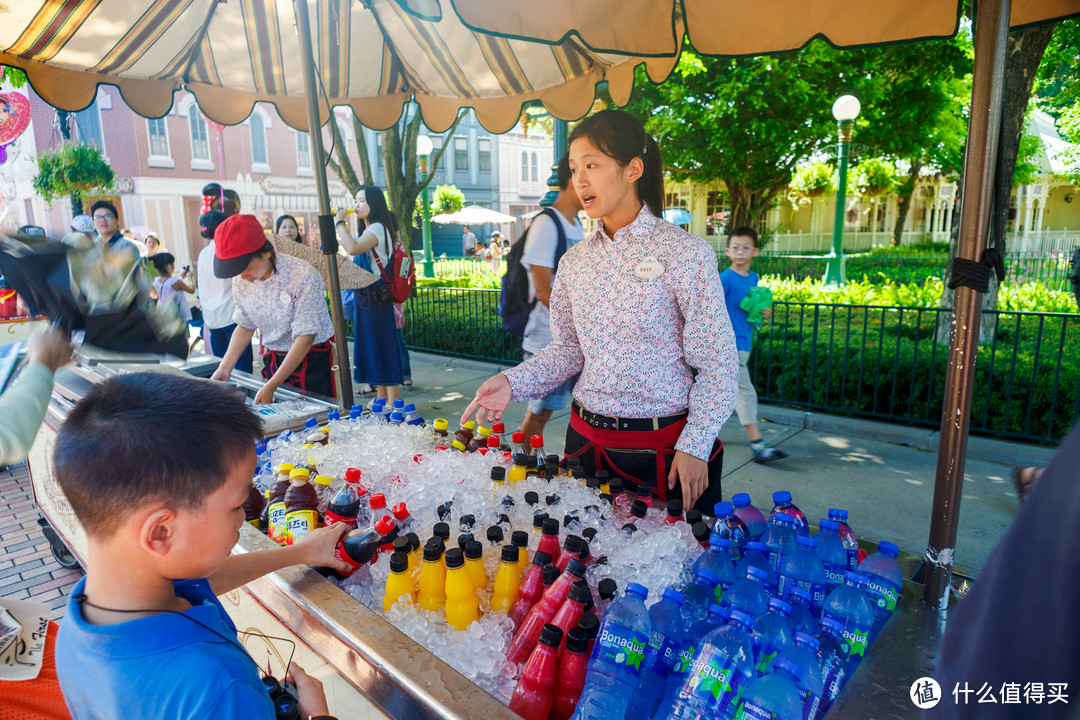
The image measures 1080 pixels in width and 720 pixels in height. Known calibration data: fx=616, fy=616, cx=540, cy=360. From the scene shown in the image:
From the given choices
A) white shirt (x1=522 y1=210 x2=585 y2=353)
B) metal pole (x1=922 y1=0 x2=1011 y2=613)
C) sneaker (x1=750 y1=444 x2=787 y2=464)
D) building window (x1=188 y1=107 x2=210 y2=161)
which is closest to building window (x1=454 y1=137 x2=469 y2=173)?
building window (x1=188 y1=107 x2=210 y2=161)

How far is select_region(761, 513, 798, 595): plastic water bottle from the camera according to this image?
1.40 meters

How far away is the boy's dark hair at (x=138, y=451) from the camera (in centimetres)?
97

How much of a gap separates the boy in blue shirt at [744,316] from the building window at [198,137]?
2598cm

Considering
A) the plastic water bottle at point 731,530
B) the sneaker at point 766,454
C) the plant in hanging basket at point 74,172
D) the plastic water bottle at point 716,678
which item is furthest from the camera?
the plant in hanging basket at point 74,172

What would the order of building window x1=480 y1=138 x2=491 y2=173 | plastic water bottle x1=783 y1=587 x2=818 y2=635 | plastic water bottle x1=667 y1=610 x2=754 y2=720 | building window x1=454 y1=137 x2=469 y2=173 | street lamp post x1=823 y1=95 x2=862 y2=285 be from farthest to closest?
building window x1=480 y1=138 x2=491 y2=173
building window x1=454 y1=137 x2=469 y2=173
street lamp post x1=823 y1=95 x2=862 y2=285
plastic water bottle x1=783 y1=587 x2=818 y2=635
plastic water bottle x1=667 y1=610 x2=754 y2=720

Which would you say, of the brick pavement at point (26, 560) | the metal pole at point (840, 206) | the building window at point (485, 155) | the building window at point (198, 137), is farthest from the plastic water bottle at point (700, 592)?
the building window at point (485, 155)

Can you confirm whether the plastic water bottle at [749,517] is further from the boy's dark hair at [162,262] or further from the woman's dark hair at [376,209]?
the boy's dark hair at [162,262]

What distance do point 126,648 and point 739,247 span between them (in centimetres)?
474

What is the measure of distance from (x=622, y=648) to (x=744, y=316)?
413cm

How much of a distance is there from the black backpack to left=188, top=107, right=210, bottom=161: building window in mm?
25937

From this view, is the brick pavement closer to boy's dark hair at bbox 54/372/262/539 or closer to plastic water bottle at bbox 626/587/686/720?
boy's dark hair at bbox 54/372/262/539

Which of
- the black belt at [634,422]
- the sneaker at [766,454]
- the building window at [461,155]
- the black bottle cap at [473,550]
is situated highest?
the building window at [461,155]

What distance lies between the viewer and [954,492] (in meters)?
1.37

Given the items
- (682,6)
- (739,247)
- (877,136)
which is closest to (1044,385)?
(739,247)
